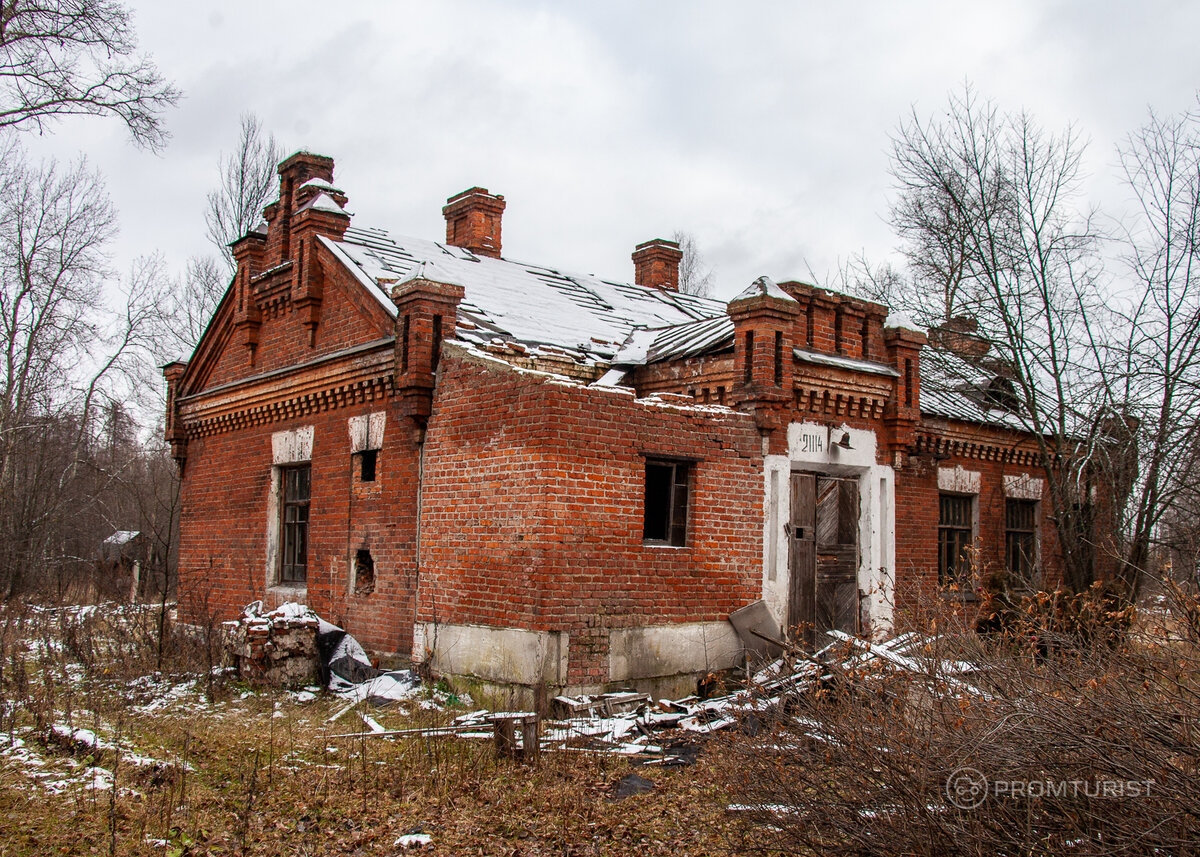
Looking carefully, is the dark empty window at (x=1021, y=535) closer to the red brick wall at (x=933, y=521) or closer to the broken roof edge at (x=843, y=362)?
the red brick wall at (x=933, y=521)

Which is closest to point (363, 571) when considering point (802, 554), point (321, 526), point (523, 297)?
point (321, 526)

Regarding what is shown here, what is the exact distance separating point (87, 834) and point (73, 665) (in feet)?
24.7

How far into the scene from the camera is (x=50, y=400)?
80.3 ft

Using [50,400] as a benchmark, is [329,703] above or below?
below

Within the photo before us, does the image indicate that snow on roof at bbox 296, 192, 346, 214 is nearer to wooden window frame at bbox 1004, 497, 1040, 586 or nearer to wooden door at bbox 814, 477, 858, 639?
wooden door at bbox 814, 477, 858, 639

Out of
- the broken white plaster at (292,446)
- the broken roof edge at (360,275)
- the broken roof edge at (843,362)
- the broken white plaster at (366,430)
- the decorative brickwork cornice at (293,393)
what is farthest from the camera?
the broken white plaster at (292,446)

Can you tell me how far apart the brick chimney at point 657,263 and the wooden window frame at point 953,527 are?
783 cm

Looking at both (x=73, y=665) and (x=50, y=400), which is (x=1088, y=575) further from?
(x=50, y=400)

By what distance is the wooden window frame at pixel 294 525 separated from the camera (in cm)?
1368

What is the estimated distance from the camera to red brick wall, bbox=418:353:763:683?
31.9 ft

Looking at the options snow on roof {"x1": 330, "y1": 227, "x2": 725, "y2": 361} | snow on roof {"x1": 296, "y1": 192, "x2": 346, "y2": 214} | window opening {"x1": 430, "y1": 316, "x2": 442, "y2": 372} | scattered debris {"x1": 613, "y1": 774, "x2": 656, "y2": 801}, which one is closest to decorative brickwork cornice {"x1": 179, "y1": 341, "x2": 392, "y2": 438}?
window opening {"x1": 430, "y1": 316, "x2": 442, "y2": 372}

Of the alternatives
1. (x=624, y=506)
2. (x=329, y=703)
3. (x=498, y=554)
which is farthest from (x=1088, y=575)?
(x=329, y=703)

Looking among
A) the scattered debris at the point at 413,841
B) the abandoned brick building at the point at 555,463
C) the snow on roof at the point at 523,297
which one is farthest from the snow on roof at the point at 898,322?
the scattered debris at the point at 413,841

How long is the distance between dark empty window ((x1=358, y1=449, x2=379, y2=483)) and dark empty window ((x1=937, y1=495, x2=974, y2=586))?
8.09m
